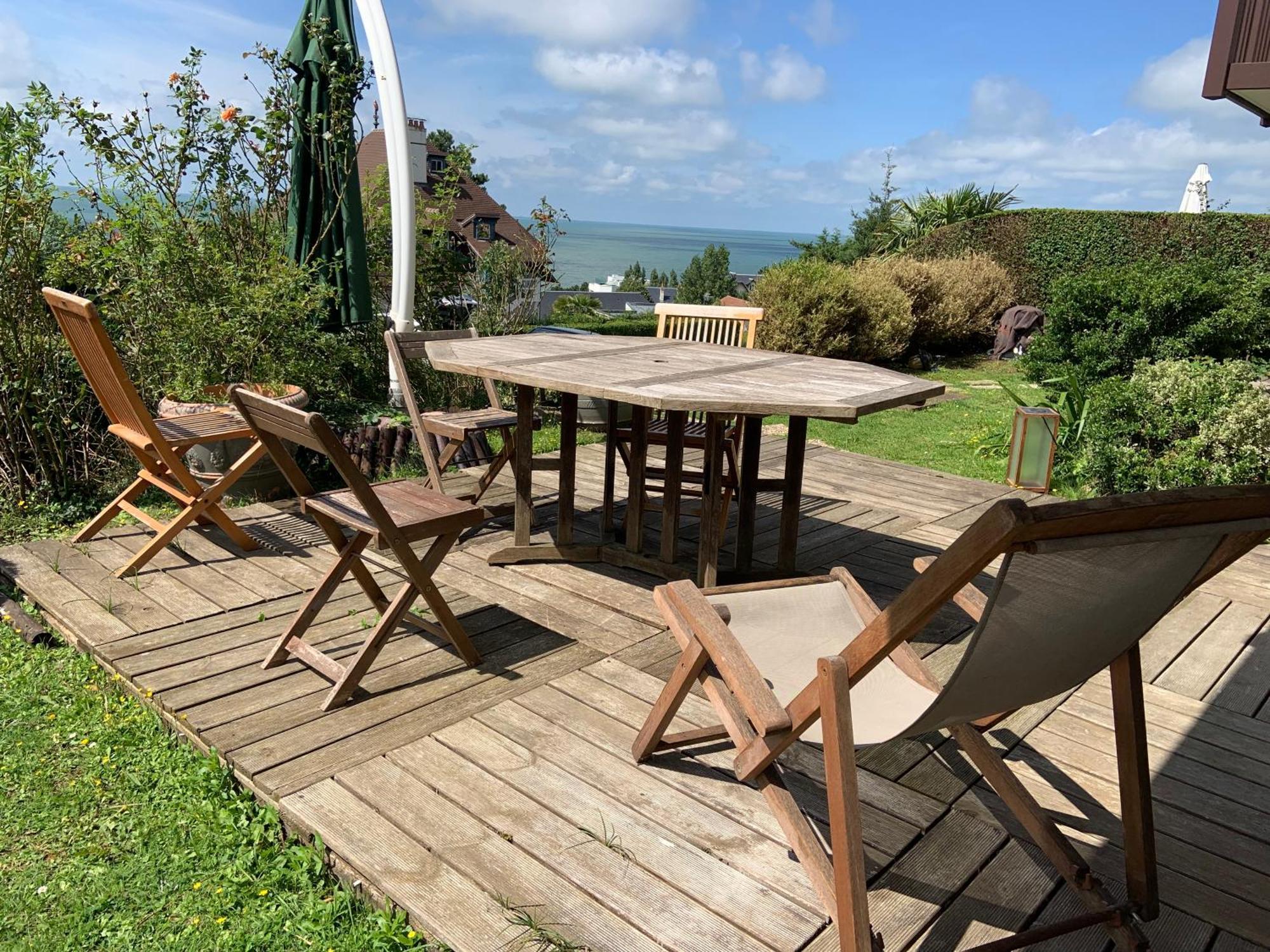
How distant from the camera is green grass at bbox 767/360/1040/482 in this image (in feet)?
22.6

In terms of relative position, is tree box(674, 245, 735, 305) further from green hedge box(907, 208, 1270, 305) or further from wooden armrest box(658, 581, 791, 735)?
wooden armrest box(658, 581, 791, 735)

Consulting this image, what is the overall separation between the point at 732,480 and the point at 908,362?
8815 mm

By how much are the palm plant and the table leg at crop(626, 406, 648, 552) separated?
13.5 m

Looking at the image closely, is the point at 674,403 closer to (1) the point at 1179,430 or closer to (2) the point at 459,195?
(1) the point at 1179,430

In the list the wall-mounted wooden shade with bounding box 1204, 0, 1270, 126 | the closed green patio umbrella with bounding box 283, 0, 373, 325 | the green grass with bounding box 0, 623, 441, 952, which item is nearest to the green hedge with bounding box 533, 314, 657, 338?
the closed green patio umbrella with bounding box 283, 0, 373, 325

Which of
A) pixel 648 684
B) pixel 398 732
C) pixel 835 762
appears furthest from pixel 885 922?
pixel 398 732

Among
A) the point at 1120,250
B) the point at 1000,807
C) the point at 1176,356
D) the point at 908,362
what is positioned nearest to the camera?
the point at 1000,807

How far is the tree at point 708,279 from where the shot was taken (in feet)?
94.8

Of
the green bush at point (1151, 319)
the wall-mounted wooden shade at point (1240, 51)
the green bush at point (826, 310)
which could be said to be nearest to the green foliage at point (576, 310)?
the green bush at point (826, 310)

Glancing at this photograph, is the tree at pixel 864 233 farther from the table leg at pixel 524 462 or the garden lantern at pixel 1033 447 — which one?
the table leg at pixel 524 462

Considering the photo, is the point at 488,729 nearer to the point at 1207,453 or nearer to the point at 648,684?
the point at 648,684

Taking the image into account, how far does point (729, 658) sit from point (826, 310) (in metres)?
9.04

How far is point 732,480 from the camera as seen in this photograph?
14.2 ft

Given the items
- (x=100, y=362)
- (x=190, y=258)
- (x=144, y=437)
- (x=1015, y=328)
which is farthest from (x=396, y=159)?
(x=1015, y=328)
